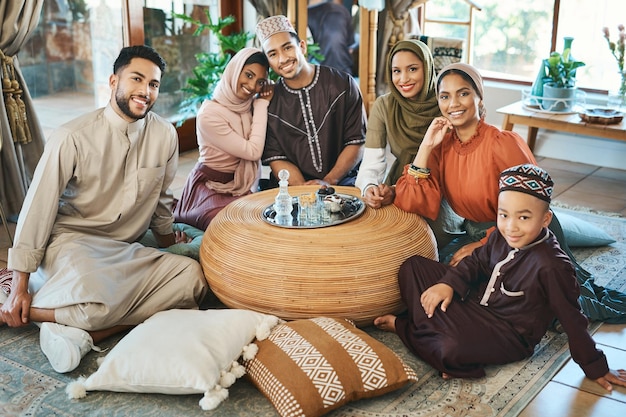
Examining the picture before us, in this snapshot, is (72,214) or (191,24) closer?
(72,214)

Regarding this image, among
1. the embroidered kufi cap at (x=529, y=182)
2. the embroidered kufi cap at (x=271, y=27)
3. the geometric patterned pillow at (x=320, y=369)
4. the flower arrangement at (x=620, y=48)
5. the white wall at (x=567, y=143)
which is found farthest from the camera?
the white wall at (x=567, y=143)

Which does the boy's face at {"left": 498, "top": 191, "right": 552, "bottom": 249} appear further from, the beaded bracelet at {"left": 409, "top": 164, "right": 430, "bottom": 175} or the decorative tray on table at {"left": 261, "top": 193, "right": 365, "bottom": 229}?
the decorative tray on table at {"left": 261, "top": 193, "right": 365, "bottom": 229}

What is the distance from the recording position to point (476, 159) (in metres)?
3.04

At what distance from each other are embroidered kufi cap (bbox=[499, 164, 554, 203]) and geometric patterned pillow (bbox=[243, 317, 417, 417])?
0.70m

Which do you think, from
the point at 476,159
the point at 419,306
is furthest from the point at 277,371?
the point at 476,159

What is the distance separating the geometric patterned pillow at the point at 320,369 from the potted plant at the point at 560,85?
2915mm

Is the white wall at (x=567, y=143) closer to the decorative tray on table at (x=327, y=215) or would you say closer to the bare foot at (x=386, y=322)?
the decorative tray on table at (x=327, y=215)

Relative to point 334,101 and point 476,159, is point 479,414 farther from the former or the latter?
point 334,101

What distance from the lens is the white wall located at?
17.4 feet

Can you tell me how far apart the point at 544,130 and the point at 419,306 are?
3311 millimetres

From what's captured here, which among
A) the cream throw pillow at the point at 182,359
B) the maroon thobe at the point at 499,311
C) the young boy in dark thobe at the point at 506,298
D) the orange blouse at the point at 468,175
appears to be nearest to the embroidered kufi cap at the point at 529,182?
the young boy in dark thobe at the point at 506,298

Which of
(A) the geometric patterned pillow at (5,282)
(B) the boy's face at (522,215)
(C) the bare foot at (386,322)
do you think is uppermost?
(B) the boy's face at (522,215)

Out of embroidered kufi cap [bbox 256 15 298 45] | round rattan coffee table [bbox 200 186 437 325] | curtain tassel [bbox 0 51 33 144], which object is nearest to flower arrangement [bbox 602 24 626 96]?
embroidered kufi cap [bbox 256 15 298 45]

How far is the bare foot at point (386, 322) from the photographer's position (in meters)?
2.91
